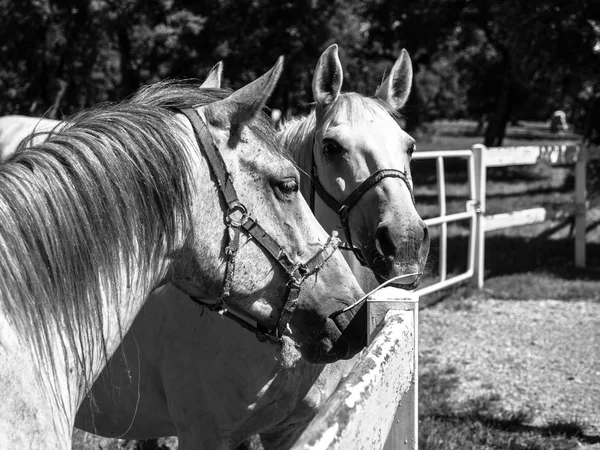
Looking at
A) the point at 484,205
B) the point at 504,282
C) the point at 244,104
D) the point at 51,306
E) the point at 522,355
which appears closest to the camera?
the point at 51,306

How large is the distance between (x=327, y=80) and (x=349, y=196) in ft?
2.02

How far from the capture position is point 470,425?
4008 mm

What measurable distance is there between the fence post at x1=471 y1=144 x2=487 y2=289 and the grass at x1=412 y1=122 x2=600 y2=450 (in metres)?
0.21

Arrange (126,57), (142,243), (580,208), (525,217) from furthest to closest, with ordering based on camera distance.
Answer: (126,57), (580,208), (525,217), (142,243)

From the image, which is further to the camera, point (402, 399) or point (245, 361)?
point (245, 361)

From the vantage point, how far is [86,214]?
1.61 metres

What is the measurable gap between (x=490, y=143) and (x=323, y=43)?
950cm

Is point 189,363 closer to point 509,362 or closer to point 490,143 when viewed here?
point 509,362

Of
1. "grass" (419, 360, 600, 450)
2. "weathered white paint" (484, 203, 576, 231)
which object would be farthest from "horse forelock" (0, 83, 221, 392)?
"weathered white paint" (484, 203, 576, 231)

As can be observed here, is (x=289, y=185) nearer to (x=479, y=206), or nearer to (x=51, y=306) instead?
(x=51, y=306)

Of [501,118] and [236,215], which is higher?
[236,215]

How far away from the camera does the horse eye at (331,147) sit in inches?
114

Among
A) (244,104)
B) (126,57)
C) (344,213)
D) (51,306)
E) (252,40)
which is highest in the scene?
(252,40)

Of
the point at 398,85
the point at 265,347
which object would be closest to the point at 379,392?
the point at 265,347
